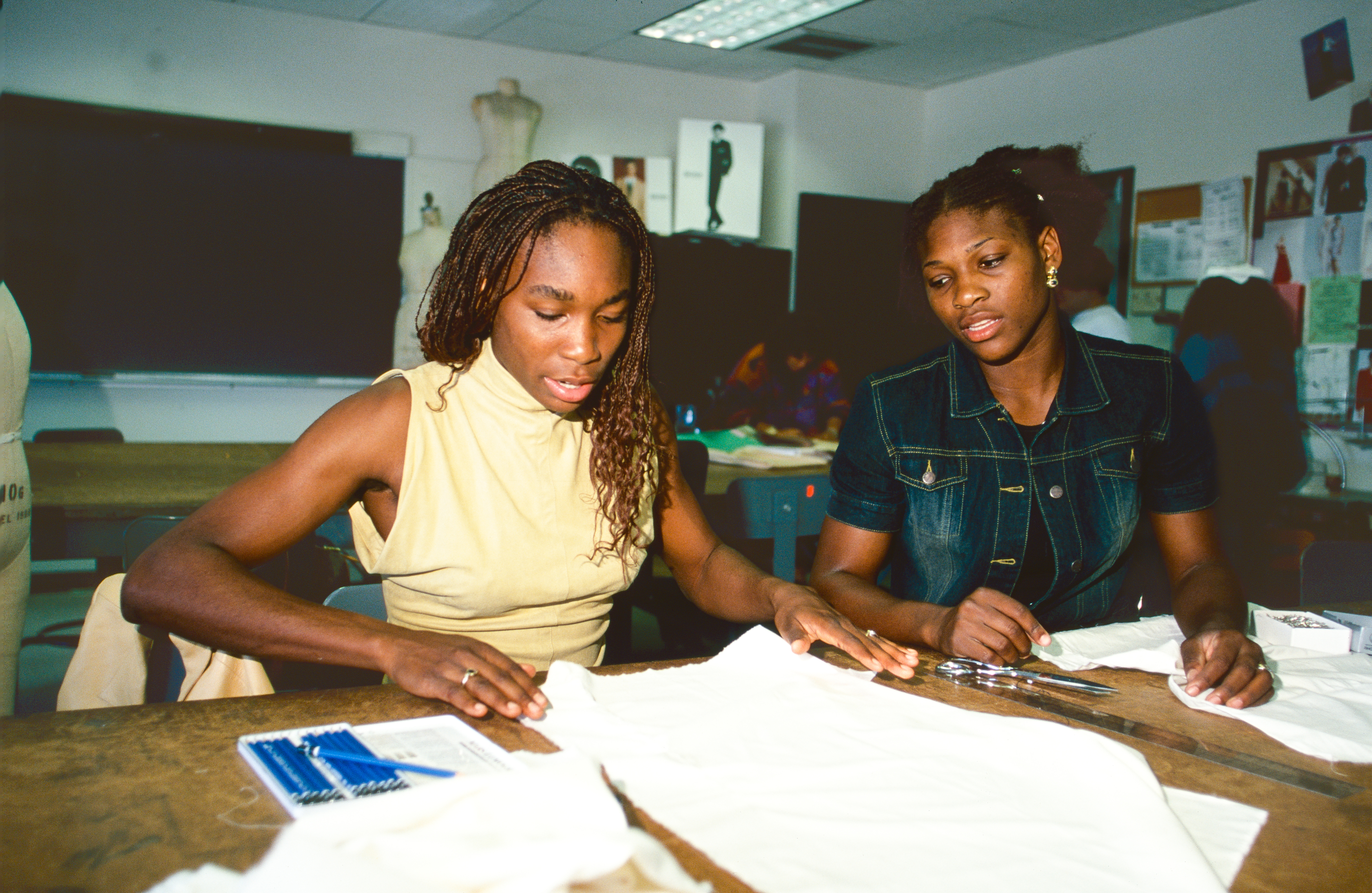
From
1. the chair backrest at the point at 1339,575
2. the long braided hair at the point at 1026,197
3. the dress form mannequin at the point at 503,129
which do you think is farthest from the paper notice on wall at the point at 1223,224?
the dress form mannequin at the point at 503,129

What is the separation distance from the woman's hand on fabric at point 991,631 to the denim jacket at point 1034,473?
0.35m

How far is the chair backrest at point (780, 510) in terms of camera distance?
305 cm

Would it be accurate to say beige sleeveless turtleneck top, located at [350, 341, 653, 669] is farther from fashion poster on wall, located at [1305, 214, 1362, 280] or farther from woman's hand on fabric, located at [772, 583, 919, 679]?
fashion poster on wall, located at [1305, 214, 1362, 280]

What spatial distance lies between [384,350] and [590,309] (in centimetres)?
422

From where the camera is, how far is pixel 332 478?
3.85 feet

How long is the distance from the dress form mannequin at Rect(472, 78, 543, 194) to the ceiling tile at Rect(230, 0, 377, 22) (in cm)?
71

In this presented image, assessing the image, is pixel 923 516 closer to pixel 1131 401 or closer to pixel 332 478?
pixel 1131 401

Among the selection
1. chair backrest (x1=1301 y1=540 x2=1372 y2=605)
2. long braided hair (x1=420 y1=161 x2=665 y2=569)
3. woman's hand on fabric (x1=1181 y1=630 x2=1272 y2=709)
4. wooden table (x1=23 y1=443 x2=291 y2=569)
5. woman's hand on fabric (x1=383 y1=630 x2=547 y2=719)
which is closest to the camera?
woman's hand on fabric (x1=383 y1=630 x2=547 y2=719)

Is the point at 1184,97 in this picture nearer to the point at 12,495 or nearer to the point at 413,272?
the point at 413,272

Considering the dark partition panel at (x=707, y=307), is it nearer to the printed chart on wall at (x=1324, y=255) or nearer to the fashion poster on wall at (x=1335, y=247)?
the printed chart on wall at (x=1324, y=255)

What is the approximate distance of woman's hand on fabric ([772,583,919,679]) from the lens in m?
1.10

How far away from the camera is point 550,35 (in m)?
5.16

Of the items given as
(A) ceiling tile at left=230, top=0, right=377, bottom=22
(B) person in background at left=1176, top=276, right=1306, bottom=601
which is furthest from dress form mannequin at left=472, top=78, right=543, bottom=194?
(B) person in background at left=1176, top=276, right=1306, bottom=601

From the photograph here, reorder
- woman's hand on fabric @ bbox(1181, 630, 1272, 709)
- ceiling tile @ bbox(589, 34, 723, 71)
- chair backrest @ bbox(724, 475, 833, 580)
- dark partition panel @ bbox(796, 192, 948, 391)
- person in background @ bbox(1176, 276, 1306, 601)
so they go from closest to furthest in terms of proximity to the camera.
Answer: woman's hand on fabric @ bbox(1181, 630, 1272, 709)
chair backrest @ bbox(724, 475, 833, 580)
person in background @ bbox(1176, 276, 1306, 601)
ceiling tile @ bbox(589, 34, 723, 71)
dark partition panel @ bbox(796, 192, 948, 391)
